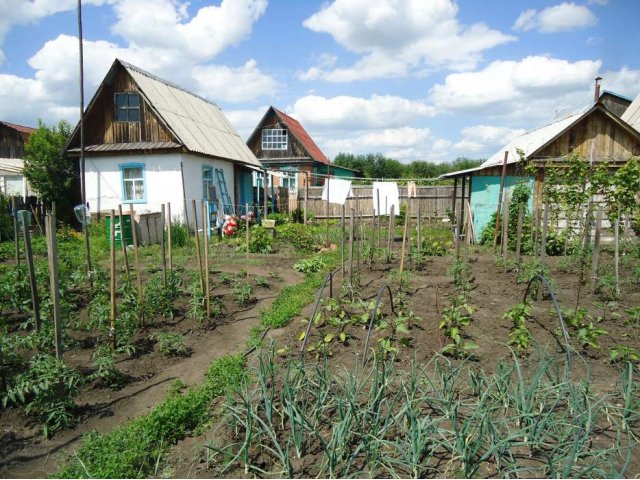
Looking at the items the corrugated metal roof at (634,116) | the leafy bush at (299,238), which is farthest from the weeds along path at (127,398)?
the corrugated metal roof at (634,116)

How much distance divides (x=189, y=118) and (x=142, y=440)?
14.9 metres

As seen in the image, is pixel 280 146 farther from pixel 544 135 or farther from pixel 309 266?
pixel 309 266

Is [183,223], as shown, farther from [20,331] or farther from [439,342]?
[439,342]

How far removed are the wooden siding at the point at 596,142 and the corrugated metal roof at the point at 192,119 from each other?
1065 centimetres

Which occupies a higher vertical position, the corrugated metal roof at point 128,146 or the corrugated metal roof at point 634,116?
the corrugated metal roof at point 634,116

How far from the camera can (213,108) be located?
21.2 m

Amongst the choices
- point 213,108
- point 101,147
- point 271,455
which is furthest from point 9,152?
point 271,455

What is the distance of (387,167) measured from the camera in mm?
47281

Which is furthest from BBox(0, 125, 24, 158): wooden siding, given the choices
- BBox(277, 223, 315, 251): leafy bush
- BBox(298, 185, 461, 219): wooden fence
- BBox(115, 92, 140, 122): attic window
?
BBox(277, 223, 315, 251): leafy bush

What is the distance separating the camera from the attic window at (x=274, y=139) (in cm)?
2833

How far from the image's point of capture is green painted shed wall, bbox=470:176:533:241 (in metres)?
13.0

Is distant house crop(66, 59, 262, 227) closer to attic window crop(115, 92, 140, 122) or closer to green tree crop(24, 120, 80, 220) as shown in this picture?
attic window crop(115, 92, 140, 122)

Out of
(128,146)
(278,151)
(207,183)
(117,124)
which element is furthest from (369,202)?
(278,151)

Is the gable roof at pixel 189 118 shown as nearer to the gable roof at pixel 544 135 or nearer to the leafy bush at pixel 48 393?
the gable roof at pixel 544 135
